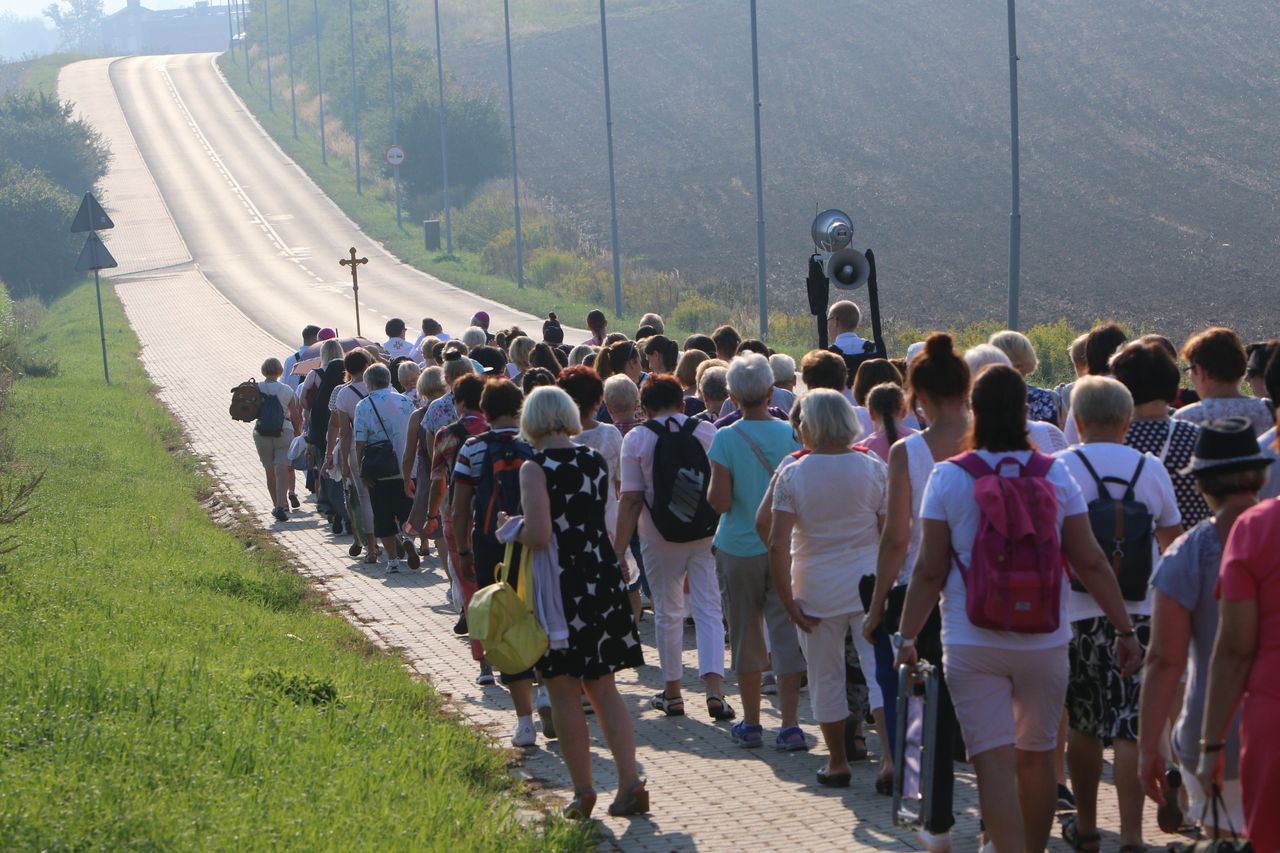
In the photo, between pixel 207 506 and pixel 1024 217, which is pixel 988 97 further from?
pixel 207 506

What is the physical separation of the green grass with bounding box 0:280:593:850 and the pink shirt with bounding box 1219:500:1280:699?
313 cm

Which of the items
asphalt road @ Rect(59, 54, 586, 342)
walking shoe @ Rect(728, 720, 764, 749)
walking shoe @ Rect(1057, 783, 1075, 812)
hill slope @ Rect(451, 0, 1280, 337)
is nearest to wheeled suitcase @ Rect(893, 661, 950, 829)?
walking shoe @ Rect(1057, 783, 1075, 812)

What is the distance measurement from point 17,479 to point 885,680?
11.6 metres

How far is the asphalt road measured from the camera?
49500 millimetres

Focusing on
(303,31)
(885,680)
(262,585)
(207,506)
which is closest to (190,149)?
(303,31)

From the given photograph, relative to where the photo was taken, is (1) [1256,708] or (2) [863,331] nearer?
(1) [1256,708]

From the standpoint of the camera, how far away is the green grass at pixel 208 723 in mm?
6543

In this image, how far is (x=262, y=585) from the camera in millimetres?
13492

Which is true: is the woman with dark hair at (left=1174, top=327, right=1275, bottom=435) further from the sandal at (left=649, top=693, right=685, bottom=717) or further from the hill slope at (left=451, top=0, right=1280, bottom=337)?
the hill slope at (left=451, top=0, right=1280, bottom=337)

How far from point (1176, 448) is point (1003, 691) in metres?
1.87

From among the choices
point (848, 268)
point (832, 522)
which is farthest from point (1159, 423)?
point (848, 268)

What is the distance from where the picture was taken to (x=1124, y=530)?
266 inches

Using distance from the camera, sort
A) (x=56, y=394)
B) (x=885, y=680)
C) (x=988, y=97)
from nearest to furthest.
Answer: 1. (x=885, y=680)
2. (x=56, y=394)
3. (x=988, y=97)

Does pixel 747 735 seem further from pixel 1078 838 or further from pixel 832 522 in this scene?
pixel 1078 838
